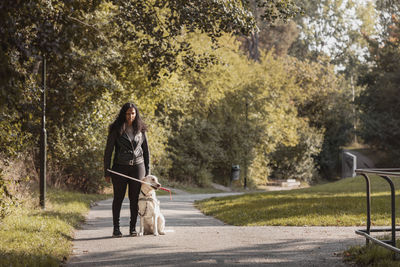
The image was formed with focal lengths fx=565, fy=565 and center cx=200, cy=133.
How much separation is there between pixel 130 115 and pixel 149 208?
5.21 feet

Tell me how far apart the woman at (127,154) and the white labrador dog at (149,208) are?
20 centimetres

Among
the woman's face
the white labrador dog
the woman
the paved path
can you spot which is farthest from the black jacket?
the paved path

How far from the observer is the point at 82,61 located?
65.2 feet

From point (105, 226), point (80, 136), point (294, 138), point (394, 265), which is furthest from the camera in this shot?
point (294, 138)

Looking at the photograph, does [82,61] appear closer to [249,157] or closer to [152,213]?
[152,213]

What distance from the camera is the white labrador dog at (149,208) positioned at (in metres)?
9.26

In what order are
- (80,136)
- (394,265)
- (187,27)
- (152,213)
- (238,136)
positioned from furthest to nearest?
1. (238,136)
2. (80,136)
3. (187,27)
4. (152,213)
5. (394,265)

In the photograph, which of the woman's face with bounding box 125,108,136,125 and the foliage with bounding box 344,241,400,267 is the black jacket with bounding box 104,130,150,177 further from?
the foliage with bounding box 344,241,400,267

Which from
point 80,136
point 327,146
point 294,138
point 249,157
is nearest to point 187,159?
point 249,157

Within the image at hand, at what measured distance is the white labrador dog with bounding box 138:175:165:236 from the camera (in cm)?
926

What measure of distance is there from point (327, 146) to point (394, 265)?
4292 cm

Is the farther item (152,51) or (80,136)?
(80,136)

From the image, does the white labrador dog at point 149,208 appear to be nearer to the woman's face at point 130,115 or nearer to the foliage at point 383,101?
the woman's face at point 130,115

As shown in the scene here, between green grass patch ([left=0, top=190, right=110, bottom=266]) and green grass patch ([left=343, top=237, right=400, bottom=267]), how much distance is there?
3.63 metres
